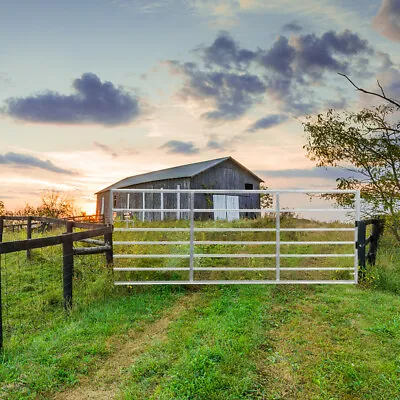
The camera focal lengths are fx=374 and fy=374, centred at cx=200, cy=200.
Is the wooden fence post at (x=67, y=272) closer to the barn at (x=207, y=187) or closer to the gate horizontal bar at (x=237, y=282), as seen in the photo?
the gate horizontal bar at (x=237, y=282)

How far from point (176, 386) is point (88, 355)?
1.43 m

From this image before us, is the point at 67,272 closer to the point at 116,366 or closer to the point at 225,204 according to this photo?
the point at 116,366

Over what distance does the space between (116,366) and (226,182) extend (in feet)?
76.5

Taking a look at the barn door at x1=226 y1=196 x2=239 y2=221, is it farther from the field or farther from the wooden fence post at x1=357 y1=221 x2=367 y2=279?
the field

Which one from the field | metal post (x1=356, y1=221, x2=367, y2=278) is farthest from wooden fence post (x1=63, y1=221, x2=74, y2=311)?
metal post (x1=356, y1=221, x2=367, y2=278)

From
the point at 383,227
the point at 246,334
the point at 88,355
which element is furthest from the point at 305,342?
the point at 383,227

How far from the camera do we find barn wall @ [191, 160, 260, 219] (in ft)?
82.6

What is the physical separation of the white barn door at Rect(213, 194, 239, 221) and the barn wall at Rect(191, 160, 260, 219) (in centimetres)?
41

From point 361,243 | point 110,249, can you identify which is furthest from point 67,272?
point 361,243

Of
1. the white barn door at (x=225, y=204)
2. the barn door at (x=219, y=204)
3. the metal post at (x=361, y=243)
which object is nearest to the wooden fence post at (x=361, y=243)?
the metal post at (x=361, y=243)

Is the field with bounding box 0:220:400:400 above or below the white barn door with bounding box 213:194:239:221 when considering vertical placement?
below

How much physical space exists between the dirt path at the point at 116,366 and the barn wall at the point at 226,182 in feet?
61.3

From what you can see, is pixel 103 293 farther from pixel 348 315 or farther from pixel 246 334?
pixel 348 315

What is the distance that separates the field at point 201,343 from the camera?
Answer: 3.88 m
